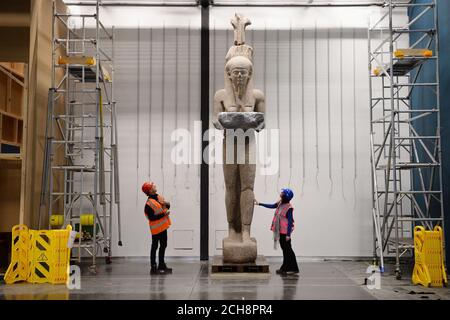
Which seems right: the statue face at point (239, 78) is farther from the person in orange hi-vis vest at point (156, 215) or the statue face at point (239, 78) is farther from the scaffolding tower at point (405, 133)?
the scaffolding tower at point (405, 133)

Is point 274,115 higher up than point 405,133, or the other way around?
point 274,115

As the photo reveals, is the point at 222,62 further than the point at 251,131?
Yes

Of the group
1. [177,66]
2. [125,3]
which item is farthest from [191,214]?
[125,3]

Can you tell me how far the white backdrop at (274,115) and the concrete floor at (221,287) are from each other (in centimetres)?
184

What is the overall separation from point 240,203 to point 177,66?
176 inches

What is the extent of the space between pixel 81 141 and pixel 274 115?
4.76m

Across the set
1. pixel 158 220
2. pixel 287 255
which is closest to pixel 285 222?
pixel 287 255

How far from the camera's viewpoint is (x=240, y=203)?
9523 millimetres

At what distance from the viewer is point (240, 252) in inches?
362

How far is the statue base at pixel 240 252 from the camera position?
919 cm

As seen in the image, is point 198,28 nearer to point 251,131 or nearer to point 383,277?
point 251,131

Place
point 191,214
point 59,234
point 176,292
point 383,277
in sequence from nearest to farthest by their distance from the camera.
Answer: point 176,292 < point 59,234 < point 383,277 < point 191,214

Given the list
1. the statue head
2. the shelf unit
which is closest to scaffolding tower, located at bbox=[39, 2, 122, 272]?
the shelf unit

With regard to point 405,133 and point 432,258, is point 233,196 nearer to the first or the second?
point 432,258
